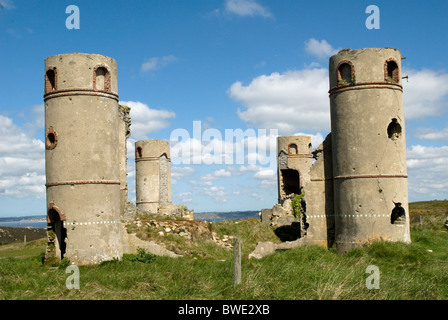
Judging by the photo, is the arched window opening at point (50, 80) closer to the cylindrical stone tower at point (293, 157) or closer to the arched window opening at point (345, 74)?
the arched window opening at point (345, 74)

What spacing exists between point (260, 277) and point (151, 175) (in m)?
20.4

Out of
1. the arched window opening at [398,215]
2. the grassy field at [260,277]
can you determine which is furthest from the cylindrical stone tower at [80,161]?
the arched window opening at [398,215]

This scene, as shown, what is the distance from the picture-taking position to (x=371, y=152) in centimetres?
1645

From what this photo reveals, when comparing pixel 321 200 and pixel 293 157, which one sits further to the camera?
pixel 293 157

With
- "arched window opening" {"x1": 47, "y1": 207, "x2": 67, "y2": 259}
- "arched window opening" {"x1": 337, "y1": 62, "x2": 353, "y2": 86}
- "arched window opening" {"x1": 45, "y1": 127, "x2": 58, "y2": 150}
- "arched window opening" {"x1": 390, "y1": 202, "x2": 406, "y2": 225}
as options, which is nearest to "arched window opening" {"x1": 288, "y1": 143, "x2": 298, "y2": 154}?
"arched window opening" {"x1": 337, "y1": 62, "x2": 353, "y2": 86}

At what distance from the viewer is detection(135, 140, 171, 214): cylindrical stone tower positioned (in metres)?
30.5

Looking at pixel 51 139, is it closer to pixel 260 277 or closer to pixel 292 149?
pixel 260 277

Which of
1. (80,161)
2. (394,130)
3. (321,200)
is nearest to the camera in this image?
(80,161)

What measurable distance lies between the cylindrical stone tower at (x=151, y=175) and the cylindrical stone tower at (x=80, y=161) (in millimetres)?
14143

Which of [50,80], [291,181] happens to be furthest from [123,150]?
[291,181]

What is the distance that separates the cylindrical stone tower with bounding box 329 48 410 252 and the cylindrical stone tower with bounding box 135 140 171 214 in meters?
16.0

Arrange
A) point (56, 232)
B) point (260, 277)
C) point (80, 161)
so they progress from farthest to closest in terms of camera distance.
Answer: point (56, 232) < point (80, 161) < point (260, 277)

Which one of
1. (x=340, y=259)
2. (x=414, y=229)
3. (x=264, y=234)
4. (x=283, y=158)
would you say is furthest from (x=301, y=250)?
(x=283, y=158)
